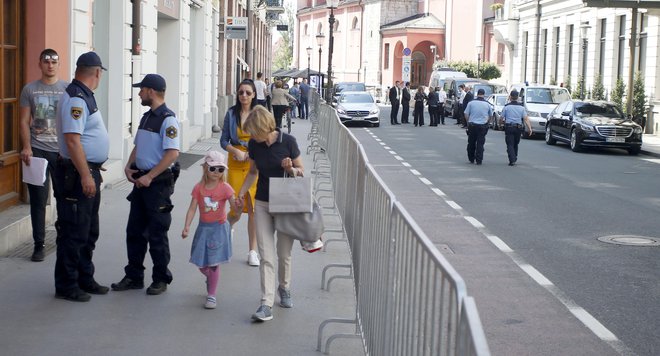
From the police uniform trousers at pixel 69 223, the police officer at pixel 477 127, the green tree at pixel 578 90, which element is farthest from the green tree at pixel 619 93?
the police uniform trousers at pixel 69 223

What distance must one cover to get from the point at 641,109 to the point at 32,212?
100 ft

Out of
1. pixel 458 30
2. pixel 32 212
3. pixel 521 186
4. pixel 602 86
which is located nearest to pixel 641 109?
pixel 602 86

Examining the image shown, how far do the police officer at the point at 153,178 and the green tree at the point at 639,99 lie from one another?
1197 inches

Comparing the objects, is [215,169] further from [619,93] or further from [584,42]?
[584,42]

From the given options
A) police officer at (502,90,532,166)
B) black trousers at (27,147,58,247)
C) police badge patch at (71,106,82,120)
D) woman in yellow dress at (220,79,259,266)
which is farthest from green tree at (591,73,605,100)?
police badge patch at (71,106,82,120)

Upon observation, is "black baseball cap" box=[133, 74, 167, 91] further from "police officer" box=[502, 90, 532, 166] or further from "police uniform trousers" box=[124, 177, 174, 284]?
"police officer" box=[502, 90, 532, 166]

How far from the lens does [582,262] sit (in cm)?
1061

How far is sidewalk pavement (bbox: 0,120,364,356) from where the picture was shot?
6793mm

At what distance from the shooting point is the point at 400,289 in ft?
16.0

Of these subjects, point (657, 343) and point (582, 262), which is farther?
point (582, 262)

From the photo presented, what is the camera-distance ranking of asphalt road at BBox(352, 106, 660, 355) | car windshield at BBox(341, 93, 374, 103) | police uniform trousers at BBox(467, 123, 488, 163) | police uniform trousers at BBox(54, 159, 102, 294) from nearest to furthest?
1. police uniform trousers at BBox(54, 159, 102, 294)
2. asphalt road at BBox(352, 106, 660, 355)
3. police uniform trousers at BBox(467, 123, 488, 163)
4. car windshield at BBox(341, 93, 374, 103)

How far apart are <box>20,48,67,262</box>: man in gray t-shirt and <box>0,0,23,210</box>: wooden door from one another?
1156mm

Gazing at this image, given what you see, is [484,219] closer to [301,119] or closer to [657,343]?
[657,343]

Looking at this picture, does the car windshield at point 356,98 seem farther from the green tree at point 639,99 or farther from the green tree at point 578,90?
the green tree at point 639,99
